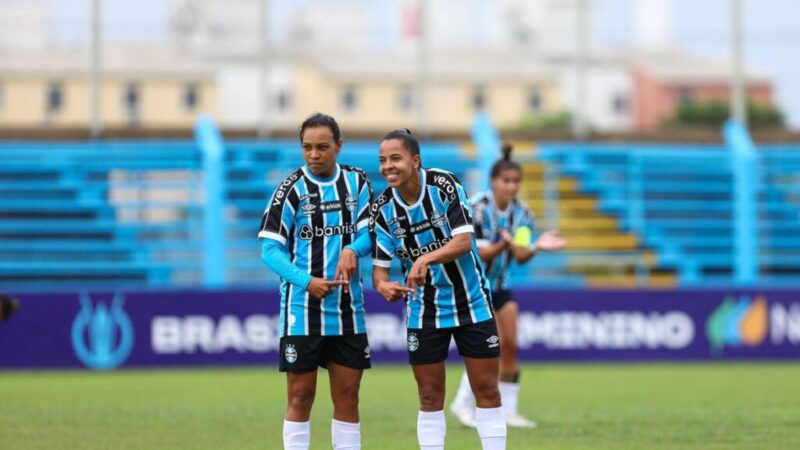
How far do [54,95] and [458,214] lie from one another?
37730mm

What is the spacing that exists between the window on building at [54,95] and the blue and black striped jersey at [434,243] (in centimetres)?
3441

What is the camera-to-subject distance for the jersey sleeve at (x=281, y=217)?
9.13 m

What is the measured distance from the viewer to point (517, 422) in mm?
13055

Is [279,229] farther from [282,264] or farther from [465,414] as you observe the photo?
[465,414]

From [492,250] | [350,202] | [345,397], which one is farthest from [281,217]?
[492,250]

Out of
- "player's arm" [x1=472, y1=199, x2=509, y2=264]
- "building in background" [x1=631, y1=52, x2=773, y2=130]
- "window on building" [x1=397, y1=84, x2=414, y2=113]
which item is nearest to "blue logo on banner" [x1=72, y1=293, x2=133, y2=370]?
"player's arm" [x1=472, y1=199, x2=509, y2=264]

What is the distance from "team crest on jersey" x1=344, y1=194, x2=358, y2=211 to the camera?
9.23 meters

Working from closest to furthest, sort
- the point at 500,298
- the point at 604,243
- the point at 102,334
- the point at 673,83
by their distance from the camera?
the point at 500,298
the point at 102,334
the point at 604,243
the point at 673,83

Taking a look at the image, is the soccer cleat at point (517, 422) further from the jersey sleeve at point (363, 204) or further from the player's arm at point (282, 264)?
the player's arm at point (282, 264)

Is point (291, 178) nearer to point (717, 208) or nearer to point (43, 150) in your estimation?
point (43, 150)

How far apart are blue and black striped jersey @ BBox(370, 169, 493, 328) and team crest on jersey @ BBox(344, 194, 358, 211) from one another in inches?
4.9

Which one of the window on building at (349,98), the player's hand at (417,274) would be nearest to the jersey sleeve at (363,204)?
the player's hand at (417,274)

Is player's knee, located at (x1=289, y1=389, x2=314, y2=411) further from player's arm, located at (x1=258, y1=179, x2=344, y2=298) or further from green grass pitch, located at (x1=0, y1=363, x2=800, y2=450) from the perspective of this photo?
green grass pitch, located at (x1=0, y1=363, x2=800, y2=450)

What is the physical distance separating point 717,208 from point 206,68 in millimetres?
39173
